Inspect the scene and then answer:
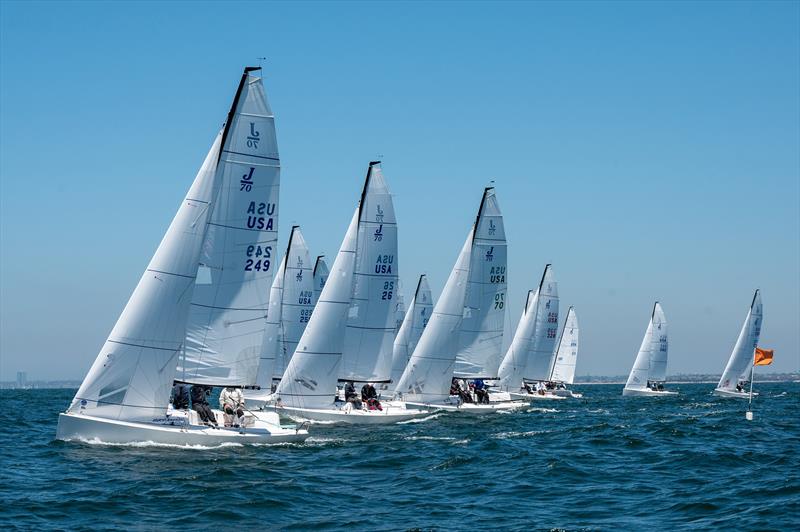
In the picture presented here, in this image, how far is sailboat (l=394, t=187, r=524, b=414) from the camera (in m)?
43.3

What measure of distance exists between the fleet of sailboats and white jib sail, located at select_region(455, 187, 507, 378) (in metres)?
0.06

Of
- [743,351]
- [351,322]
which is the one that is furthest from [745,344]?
[351,322]

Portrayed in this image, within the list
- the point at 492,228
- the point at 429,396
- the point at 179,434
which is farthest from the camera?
the point at 492,228

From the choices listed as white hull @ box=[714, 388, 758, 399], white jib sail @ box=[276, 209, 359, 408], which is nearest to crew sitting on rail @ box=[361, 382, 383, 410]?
white jib sail @ box=[276, 209, 359, 408]

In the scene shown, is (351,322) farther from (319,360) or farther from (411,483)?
(411,483)

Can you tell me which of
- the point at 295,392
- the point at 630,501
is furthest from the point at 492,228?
the point at 630,501

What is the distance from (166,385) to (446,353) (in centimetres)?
2028

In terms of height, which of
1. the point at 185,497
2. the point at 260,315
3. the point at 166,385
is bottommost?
the point at 185,497

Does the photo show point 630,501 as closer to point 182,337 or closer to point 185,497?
point 185,497

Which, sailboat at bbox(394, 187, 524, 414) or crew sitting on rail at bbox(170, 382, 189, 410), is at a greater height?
sailboat at bbox(394, 187, 524, 414)

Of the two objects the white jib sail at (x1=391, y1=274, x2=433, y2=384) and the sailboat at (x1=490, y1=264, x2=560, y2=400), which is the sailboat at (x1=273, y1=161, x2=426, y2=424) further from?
the sailboat at (x1=490, y1=264, x2=560, y2=400)

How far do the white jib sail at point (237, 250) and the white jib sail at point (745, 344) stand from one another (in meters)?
56.1

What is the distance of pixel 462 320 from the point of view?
4572cm

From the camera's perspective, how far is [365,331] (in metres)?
38.9
